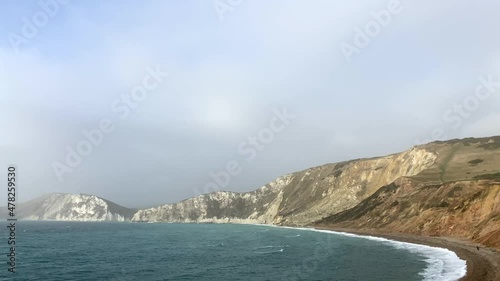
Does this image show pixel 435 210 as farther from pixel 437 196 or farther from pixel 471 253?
pixel 471 253

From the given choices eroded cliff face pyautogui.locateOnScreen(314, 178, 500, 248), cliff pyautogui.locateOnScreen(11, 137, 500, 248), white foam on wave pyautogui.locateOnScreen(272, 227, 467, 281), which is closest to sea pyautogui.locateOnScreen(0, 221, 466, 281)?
white foam on wave pyautogui.locateOnScreen(272, 227, 467, 281)

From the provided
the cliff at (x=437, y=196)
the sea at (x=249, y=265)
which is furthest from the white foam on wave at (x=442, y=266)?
the cliff at (x=437, y=196)

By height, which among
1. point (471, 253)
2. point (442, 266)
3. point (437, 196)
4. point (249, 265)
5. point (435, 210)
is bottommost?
point (249, 265)

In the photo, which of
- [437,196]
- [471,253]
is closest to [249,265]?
[471,253]

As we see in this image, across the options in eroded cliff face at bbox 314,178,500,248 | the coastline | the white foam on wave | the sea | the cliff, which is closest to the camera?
the coastline

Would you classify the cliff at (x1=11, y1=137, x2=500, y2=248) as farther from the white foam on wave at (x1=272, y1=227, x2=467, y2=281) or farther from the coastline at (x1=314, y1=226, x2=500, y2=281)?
the white foam on wave at (x1=272, y1=227, x2=467, y2=281)

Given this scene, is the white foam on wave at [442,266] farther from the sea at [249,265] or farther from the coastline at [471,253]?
the coastline at [471,253]

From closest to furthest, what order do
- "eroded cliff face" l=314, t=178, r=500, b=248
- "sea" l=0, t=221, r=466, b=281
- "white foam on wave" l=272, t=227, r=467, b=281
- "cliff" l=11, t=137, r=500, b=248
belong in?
"white foam on wave" l=272, t=227, r=467, b=281
"sea" l=0, t=221, r=466, b=281
"eroded cliff face" l=314, t=178, r=500, b=248
"cliff" l=11, t=137, r=500, b=248

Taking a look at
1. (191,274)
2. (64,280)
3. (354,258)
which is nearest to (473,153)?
(354,258)
